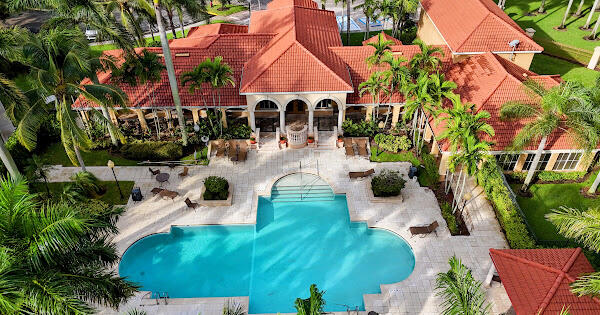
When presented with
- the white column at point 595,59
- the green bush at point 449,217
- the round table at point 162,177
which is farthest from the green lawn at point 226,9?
→ the green bush at point 449,217

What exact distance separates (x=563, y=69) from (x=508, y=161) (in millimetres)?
18414

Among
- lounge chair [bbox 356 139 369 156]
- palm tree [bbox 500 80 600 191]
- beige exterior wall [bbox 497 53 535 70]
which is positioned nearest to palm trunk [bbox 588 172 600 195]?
palm tree [bbox 500 80 600 191]

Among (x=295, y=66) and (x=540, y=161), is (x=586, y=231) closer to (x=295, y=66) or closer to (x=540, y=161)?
(x=540, y=161)

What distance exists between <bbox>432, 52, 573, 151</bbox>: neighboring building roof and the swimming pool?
9.12 m

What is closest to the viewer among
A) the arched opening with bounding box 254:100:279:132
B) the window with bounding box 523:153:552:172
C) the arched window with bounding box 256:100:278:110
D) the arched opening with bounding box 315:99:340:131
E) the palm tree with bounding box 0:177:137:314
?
the palm tree with bounding box 0:177:137:314

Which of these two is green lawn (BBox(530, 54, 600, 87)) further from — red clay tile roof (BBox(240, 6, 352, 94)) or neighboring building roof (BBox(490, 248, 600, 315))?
neighboring building roof (BBox(490, 248, 600, 315))

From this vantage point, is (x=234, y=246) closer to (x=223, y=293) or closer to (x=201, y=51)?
(x=223, y=293)

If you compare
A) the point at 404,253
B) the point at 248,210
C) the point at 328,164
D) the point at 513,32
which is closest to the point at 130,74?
the point at 248,210

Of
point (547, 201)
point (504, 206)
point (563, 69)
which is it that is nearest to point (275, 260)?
point (504, 206)

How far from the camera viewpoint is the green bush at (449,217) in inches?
1015

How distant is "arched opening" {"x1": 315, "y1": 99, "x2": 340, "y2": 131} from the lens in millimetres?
35688

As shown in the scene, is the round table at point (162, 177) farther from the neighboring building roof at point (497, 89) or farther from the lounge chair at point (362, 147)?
the neighboring building roof at point (497, 89)

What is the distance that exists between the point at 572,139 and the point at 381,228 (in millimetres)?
14586

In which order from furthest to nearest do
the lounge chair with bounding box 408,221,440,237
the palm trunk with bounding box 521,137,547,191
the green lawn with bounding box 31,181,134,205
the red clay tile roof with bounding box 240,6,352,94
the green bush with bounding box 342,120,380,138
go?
the green bush with bounding box 342,120,380,138 < the red clay tile roof with bounding box 240,6,352,94 < the green lawn with bounding box 31,181,134,205 < the palm trunk with bounding box 521,137,547,191 < the lounge chair with bounding box 408,221,440,237
